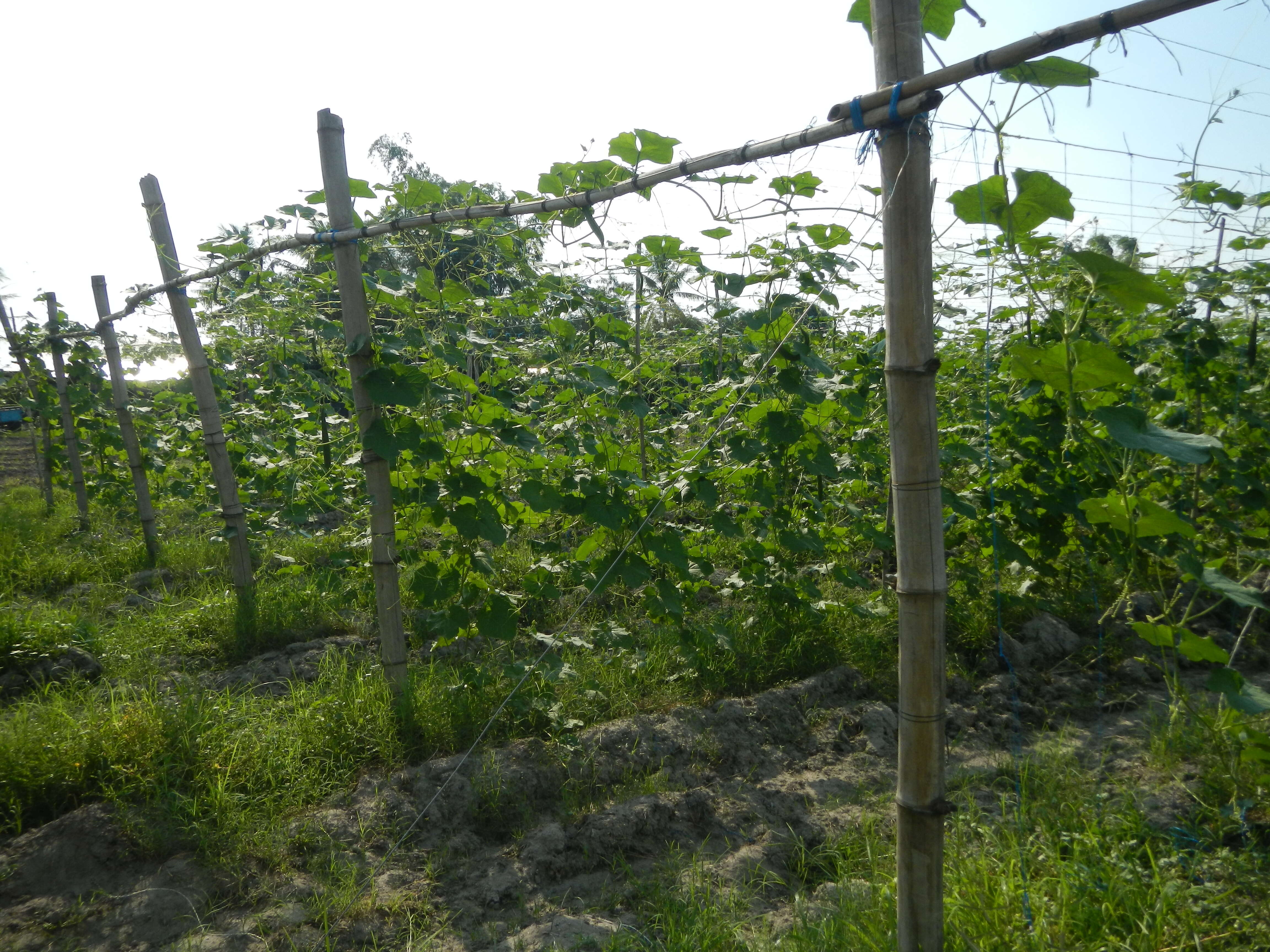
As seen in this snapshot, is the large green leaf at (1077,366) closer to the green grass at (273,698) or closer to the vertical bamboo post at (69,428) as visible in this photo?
the green grass at (273,698)

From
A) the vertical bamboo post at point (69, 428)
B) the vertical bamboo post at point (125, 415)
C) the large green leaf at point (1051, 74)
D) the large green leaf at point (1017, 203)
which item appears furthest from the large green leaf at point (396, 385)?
the vertical bamboo post at point (69, 428)

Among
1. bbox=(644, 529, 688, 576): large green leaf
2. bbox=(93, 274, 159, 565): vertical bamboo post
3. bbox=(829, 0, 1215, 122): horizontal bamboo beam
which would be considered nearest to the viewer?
bbox=(829, 0, 1215, 122): horizontal bamboo beam

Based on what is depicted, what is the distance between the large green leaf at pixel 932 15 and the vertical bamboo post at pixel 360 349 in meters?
1.85

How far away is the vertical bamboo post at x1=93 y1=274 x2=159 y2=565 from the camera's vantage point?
5.11m

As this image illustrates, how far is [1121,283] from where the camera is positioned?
1275 millimetres

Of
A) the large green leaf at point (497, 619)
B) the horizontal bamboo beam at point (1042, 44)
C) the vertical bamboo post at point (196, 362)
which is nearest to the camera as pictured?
the horizontal bamboo beam at point (1042, 44)

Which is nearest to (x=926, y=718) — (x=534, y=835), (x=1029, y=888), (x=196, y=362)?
(x=1029, y=888)

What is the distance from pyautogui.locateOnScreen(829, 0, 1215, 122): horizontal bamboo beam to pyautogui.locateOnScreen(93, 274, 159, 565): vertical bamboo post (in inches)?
207

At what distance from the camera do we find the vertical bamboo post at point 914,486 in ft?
4.68

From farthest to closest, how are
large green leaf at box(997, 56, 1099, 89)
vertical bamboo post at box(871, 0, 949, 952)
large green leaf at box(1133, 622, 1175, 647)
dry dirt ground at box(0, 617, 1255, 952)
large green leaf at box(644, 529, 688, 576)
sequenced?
1. large green leaf at box(644, 529, 688, 576)
2. dry dirt ground at box(0, 617, 1255, 952)
3. large green leaf at box(1133, 622, 1175, 647)
4. vertical bamboo post at box(871, 0, 949, 952)
5. large green leaf at box(997, 56, 1099, 89)

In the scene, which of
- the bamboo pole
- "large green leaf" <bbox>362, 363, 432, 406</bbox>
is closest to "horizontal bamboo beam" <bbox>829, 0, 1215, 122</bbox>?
"large green leaf" <bbox>362, 363, 432, 406</bbox>

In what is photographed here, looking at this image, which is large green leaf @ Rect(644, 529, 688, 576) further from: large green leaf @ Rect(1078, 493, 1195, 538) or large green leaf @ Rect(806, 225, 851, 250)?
large green leaf @ Rect(1078, 493, 1195, 538)

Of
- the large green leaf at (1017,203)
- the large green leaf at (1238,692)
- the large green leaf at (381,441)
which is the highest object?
the large green leaf at (1017,203)

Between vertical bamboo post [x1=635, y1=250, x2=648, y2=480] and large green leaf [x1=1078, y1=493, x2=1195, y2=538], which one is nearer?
large green leaf [x1=1078, y1=493, x2=1195, y2=538]
